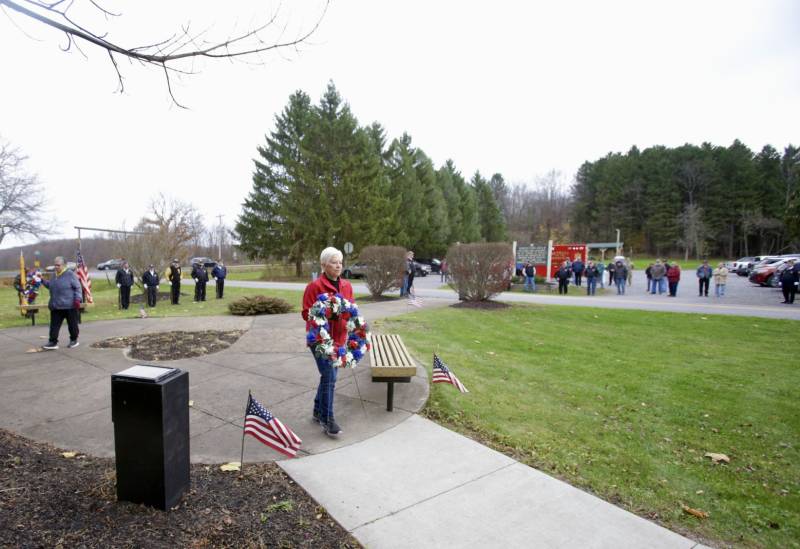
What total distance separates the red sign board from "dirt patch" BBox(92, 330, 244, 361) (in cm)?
2072

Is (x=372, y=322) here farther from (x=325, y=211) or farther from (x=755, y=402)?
(x=325, y=211)

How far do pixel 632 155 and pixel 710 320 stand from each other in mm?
80064

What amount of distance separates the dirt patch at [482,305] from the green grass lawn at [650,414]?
3.90m

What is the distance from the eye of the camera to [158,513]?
292 cm

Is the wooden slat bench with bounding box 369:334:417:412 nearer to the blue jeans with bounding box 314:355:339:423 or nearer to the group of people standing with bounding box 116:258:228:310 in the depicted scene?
the blue jeans with bounding box 314:355:339:423

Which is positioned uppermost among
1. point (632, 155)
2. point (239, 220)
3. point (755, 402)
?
point (632, 155)

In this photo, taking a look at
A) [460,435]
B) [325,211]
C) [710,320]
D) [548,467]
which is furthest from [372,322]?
→ [325,211]

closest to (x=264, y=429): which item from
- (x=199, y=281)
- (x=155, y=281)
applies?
(x=155, y=281)

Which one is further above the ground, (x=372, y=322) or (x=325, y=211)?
(x=325, y=211)

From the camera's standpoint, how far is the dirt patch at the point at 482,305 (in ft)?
48.1

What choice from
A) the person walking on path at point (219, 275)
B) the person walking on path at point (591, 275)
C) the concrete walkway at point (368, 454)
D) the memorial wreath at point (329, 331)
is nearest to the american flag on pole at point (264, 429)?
the concrete walkway at point (368, 454)

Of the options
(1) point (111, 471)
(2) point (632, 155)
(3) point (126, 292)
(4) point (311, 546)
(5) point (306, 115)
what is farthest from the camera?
(2) point (632, 155)

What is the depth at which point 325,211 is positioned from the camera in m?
35.7

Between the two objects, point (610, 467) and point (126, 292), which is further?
point (126, 292)
